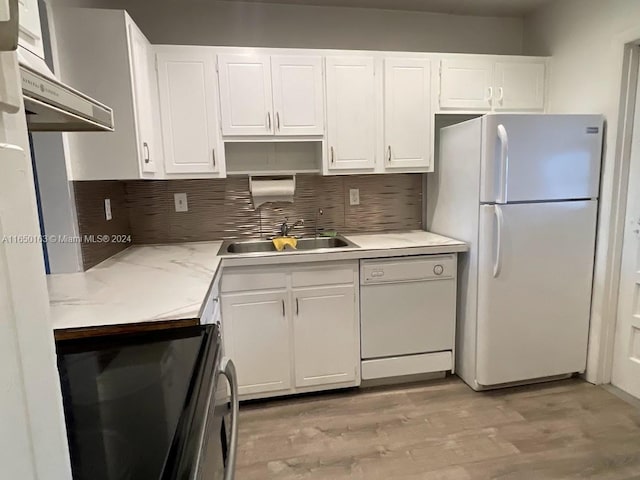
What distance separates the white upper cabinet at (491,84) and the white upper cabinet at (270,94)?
34.9 inches

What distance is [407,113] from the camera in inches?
97.4

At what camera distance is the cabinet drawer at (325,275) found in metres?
2.21

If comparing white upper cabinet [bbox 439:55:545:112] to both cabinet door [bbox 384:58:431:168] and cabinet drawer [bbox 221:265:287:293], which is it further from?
cabinet drawer [bbox 221:265:287:293]

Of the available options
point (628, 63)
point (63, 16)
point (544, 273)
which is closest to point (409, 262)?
point (544, 273)

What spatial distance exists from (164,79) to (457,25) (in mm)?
2140

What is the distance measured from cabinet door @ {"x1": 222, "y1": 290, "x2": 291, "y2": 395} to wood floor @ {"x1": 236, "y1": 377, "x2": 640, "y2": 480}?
0.61 feet

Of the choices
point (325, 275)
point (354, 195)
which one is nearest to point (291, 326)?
point (325, 275)

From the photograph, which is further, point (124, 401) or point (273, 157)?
point (273, 157)

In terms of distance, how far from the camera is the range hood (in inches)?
25.4

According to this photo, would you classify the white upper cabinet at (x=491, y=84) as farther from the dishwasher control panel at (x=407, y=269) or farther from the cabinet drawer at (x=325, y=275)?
the cabinet drawer at (x=325, y=275)

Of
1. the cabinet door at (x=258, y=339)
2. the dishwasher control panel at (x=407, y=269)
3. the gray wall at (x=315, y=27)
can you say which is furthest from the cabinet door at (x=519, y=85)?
the cabinet door at (x=258, y=339)

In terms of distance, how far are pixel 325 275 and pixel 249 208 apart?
85 centimetres

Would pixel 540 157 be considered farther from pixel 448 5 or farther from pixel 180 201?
pixel 180 201

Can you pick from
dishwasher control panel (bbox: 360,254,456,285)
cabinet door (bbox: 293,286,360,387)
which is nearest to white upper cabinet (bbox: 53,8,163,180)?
cabinet door (bbox: 293,286,360,387)
